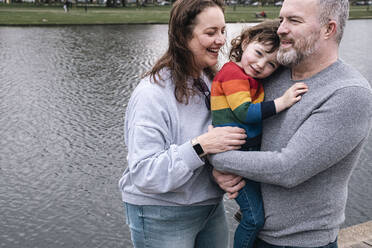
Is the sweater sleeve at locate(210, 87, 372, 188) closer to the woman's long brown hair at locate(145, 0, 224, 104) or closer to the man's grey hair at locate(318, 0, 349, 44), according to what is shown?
the man's grey hair at locate(318, 0, 349, 44)

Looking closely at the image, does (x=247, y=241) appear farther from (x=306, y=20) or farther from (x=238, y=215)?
(x=306, y=20)

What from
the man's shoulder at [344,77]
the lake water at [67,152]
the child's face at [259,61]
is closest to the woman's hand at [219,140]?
the child's face at [259,61]

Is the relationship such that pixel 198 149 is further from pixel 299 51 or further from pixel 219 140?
pixel 299 51

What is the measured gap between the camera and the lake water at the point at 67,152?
5305mm

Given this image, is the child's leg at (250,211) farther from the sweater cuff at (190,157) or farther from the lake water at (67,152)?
the lake water at (67,152)

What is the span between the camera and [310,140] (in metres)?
1.80

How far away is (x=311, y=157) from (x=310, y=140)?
0.08m

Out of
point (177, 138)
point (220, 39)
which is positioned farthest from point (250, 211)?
point (220, 39)

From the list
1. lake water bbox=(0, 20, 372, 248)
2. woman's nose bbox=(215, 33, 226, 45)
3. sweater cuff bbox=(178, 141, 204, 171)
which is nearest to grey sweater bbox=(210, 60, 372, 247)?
sweater cuff bbox=(178, 141, 204, 171)

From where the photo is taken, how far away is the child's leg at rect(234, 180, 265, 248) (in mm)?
2113

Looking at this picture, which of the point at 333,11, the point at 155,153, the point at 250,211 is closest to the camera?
the point at 333,11

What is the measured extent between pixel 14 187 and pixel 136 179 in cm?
481

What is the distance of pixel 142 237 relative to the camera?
88.4 inches

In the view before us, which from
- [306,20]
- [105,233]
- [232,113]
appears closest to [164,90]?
[232,113]
